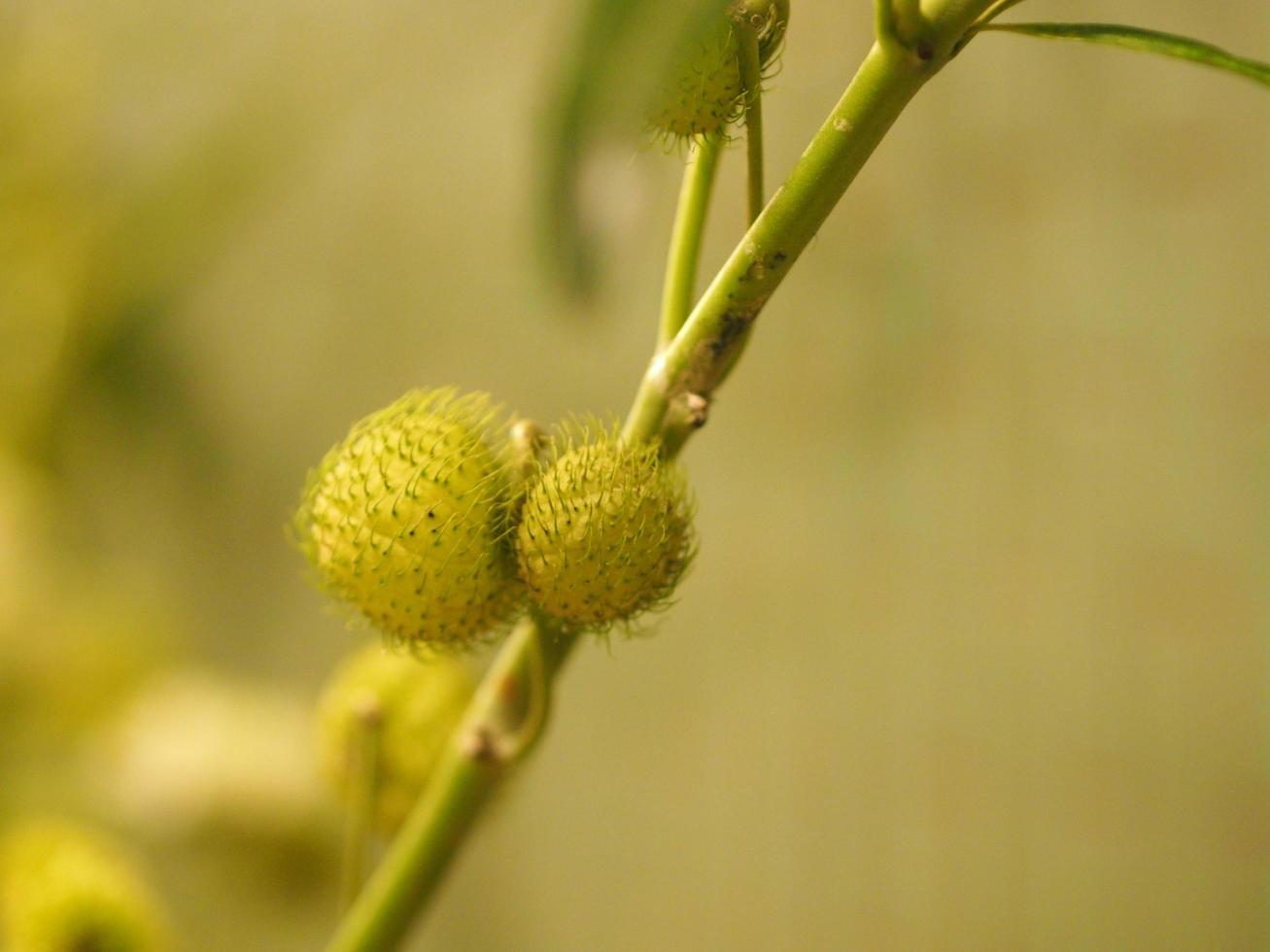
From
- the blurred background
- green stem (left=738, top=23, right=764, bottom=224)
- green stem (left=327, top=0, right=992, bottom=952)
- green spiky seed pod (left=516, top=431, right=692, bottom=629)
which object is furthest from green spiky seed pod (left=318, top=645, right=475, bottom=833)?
the blurred background

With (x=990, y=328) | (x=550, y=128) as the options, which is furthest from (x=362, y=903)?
(x=990, y=328)

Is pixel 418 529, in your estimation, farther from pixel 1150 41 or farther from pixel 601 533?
pixel 1150 41

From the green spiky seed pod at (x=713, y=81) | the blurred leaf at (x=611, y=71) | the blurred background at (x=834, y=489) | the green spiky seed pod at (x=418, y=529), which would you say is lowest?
the green spiky seed pod at (x=418, y=529)

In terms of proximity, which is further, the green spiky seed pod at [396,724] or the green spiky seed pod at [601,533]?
the green spiky seed pod at [396,724]

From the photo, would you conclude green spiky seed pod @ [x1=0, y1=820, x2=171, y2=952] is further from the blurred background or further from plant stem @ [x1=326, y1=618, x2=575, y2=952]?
the blurred background

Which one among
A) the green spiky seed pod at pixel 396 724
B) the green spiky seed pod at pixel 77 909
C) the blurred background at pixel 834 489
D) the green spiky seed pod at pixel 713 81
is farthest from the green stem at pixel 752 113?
the blurred background at pixel 834 489

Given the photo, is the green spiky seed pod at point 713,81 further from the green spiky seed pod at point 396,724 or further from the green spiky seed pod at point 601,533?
the green spiky seed pod at point 396,724
